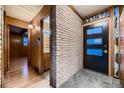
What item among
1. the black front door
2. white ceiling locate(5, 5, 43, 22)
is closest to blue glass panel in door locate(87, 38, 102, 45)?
the black front door

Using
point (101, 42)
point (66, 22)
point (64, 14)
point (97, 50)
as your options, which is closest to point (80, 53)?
point (97, 50)

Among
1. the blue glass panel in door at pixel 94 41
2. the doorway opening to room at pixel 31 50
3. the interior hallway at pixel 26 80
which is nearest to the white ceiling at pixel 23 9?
the doorway opening to room at pixel 31 50

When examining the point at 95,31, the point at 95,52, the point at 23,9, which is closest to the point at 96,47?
the point at 95,52

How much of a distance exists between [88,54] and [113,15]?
163cm

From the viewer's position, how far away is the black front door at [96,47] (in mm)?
2604

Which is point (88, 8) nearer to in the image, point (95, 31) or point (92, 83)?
point (95, 31)

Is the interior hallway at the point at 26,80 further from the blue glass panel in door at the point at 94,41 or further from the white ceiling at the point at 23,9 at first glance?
the white ceiling at the point at 23,9

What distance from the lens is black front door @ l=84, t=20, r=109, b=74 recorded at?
103 inches
